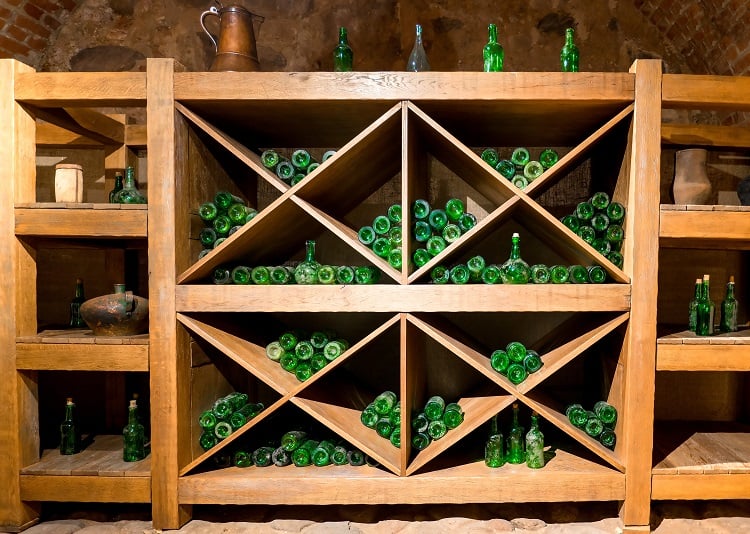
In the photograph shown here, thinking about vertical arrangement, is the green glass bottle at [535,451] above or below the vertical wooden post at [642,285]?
below

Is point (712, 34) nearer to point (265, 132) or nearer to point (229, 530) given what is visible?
point (265, 132)

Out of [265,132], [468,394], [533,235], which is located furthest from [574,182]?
[265,132]

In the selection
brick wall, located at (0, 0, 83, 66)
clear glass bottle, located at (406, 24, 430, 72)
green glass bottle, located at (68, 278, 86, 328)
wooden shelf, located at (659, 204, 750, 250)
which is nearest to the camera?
wooden shelf, located at (659, 204, 750, 250)

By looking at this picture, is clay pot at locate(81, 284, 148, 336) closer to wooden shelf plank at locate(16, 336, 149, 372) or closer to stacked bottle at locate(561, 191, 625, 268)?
wooden shelf plank at locate(16, 336, 149, 372)

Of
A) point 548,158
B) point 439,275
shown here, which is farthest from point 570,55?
point 439,275

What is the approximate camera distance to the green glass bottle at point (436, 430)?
1.78 meters

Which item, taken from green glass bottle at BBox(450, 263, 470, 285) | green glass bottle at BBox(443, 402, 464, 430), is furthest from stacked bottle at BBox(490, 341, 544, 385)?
green glass bottle at BBox(450, 263, 470, 285)

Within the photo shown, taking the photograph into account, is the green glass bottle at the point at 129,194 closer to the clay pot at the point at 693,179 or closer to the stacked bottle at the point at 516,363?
the stacked bottle at the point at 516,363

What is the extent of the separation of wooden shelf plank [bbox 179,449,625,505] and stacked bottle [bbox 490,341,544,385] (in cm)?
37

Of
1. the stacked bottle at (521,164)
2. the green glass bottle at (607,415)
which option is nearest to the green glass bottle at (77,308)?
the stacked bottle at (521,164)

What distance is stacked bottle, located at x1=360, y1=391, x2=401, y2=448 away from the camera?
178 cm

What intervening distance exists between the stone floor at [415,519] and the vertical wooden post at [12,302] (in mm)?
184

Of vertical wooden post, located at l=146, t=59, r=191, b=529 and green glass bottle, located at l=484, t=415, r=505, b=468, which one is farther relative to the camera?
green glass bottle, located at l=484, t=415, r=505, b=468

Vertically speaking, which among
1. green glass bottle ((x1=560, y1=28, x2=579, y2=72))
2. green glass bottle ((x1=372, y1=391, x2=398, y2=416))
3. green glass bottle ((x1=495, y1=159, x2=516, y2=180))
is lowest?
green glass bottle ((x1=372, y1=391, x2=398, y2=416))
